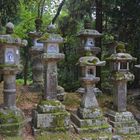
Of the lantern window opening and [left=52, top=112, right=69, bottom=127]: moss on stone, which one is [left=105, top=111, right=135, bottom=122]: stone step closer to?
the lantern window opening

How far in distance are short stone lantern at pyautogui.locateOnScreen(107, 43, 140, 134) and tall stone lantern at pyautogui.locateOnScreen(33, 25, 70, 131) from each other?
192 centimetres

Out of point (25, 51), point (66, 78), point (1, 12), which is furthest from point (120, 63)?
point (25, 51)

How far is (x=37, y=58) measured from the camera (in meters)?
14.4

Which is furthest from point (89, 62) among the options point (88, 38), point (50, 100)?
point (88, 38)

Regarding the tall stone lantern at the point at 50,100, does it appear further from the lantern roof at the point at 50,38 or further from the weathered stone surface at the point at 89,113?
the weathered stone surface at the point at 89,113

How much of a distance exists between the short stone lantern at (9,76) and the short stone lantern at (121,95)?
321 centimetres

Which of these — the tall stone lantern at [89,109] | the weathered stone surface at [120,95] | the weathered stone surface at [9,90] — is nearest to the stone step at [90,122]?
the tall stone lantern at [89,109]

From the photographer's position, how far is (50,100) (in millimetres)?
9953

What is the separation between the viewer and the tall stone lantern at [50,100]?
969cm

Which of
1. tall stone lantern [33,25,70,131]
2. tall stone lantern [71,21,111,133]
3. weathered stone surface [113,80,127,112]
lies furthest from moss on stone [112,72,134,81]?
tall stone lantern [33,25,70,131]

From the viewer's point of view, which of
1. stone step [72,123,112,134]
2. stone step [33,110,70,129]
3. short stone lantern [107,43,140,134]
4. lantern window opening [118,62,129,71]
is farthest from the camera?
lantern window opening [118,62,129,71]

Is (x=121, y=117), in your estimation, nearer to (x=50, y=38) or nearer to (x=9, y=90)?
(x=50, y=38)

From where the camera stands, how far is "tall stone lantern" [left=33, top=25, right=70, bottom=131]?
969 centimetres

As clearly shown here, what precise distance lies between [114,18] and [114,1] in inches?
42.4
